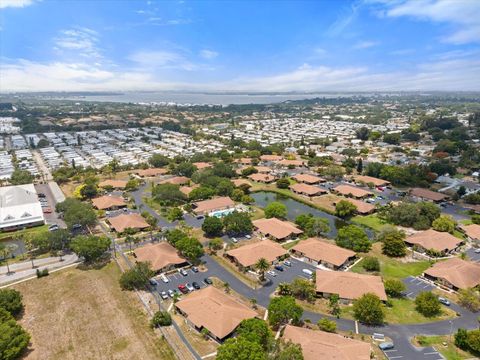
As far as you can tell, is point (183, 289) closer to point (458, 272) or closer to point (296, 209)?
point (458, 272)

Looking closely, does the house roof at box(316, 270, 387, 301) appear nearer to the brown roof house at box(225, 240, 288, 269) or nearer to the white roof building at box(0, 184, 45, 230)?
the brown roof house at box(225, 240, 288, 269)

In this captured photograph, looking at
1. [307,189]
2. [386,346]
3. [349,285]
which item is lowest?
[307,189]

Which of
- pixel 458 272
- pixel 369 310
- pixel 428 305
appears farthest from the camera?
pixel 458 272

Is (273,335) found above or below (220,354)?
below

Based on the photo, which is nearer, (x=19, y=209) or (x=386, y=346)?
(x=386, y=346)

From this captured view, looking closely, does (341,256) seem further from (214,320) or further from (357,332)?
(214,320)

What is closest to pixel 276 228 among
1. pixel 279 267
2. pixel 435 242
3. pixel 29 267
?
pixel 279 267

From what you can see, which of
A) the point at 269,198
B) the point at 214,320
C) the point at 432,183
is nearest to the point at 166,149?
the point at 269,198

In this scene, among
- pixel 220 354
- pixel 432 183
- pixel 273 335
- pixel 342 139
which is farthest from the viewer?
pixel 342 139
